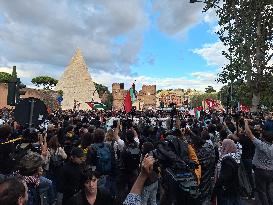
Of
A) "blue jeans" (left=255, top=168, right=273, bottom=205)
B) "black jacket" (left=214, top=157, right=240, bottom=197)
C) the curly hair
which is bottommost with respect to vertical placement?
"blue jeans" (left=255, top=168, right=273, bottom=205)

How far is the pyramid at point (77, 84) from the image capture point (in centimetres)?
9962

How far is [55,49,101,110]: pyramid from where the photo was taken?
327 feet

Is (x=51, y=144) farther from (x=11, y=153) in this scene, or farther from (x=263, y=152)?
(x=263, y=152)

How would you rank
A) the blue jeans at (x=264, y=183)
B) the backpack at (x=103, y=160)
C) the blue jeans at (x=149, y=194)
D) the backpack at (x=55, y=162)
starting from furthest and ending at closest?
the blue jeans at (x=264, y=183) < the backpack at (x=103, y=160) < the backpack at (x=55, y=162) < the blue jeans at (x=149, y=194)

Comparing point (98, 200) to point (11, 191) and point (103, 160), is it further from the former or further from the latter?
point (103, 160)

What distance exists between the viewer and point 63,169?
17.7 feet

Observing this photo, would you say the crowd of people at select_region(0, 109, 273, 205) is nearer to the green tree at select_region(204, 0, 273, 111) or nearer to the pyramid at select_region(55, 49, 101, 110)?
the green tree at select_region(204, 0, 273, 111)

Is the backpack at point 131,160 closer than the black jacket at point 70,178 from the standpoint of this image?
No

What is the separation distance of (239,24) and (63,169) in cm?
1992

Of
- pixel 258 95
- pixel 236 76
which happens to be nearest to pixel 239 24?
pixel 236 76

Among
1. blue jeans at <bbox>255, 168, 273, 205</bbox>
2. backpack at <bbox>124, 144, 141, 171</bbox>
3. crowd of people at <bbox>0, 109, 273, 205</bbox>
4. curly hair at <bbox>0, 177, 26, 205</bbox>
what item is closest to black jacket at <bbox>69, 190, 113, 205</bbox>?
crowd of people at <bbox>0, 109, 273, 205</bbox>

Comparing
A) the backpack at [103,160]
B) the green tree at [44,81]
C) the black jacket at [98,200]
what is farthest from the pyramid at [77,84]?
the black jacket at [98,200]

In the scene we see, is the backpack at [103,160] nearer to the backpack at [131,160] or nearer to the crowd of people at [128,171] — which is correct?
the crowd of people at [128,171]

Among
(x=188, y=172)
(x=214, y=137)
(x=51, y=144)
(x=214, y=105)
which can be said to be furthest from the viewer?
(x=214, y=105)
